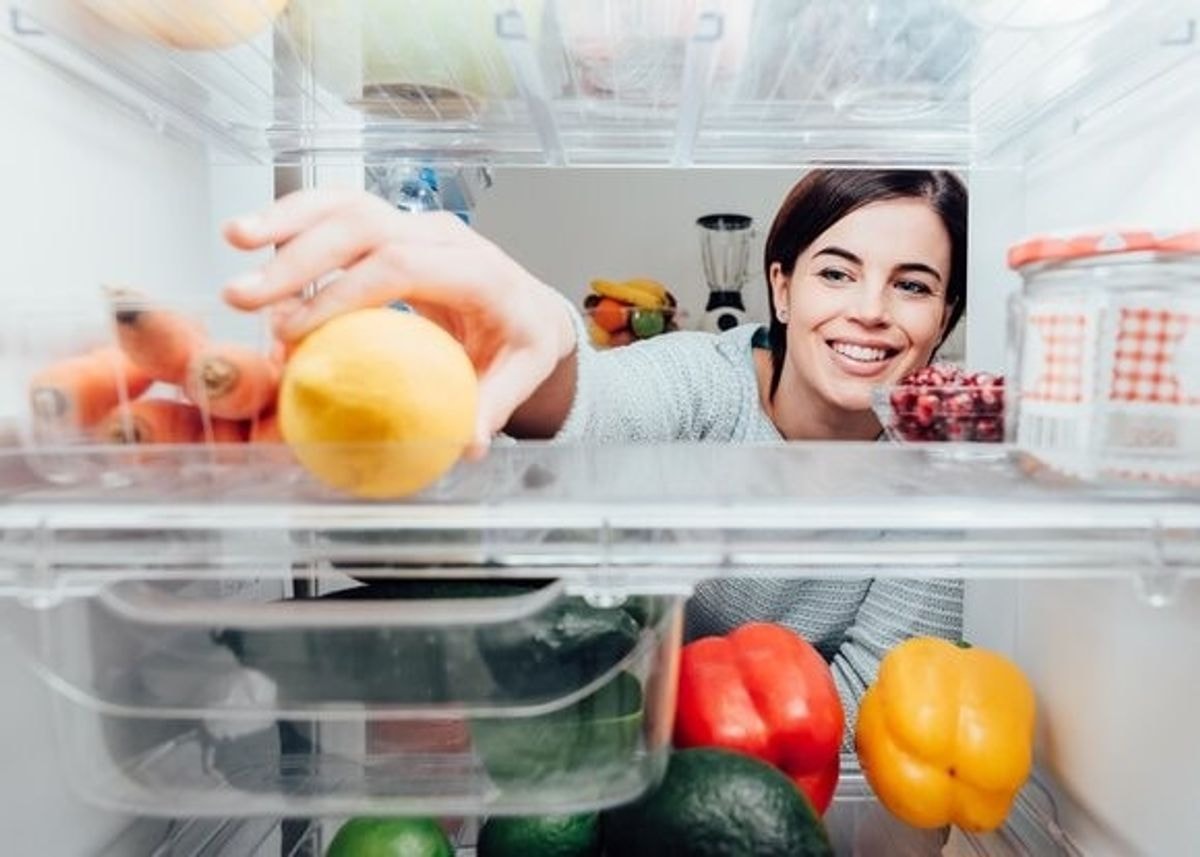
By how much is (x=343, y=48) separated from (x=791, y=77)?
321 mm

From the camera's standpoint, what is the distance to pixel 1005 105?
2.61ft

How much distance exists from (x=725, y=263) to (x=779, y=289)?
89 cm

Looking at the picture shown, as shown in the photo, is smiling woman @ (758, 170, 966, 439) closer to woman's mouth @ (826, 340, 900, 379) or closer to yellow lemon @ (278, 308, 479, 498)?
woman's mouth @ (826, 340, 900, 379)

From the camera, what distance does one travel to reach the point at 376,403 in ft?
1.55

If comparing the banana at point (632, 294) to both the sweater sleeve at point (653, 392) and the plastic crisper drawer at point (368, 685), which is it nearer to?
the sweater sleeve at point (653, 392)

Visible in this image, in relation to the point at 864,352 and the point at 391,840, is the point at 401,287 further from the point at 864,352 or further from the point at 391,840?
the point at 864,352

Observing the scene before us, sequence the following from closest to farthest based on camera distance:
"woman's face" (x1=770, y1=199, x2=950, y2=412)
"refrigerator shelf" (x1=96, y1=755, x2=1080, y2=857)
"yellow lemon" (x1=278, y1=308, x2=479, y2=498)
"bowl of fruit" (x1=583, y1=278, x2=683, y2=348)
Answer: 1. "yellow lemon" (x1=278, y1=308, x2=479, y2=498)
2. "refrigerator shelf" (x1=96, y1=755, x2=1080, y2=857)
3. "woman's face" (x1=770, y1=199, x2=950, y2=412)
4. "bowl of fruit" (x1=583, y1=278, x2=683, y2=348)

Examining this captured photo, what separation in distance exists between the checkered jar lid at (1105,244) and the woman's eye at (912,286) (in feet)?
2.13

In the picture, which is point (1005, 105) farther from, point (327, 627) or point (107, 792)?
point (107, 792)

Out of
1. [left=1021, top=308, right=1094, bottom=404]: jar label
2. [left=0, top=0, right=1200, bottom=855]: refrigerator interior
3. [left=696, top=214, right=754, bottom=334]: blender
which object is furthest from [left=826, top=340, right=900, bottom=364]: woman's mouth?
[left=696, top=214, right=754, bottom=334]: blender

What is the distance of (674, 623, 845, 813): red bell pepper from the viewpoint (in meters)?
0.68

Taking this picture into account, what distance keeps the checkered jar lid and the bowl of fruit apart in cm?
128

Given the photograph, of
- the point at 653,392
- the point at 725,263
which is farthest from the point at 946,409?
the point at 725,263

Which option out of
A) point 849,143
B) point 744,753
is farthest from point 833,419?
point 744,753
